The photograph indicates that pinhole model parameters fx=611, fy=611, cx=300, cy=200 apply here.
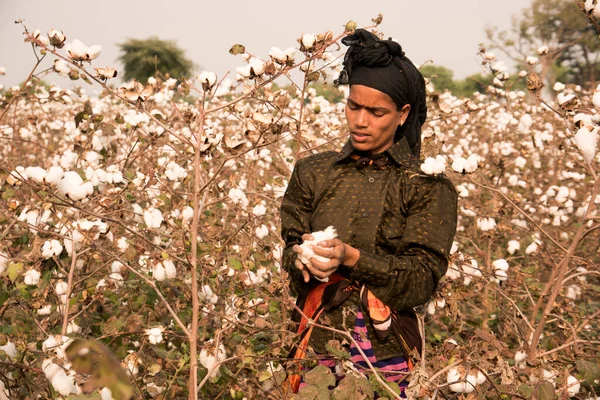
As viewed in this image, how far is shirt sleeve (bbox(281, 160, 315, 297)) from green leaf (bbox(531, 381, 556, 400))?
22.4 inches

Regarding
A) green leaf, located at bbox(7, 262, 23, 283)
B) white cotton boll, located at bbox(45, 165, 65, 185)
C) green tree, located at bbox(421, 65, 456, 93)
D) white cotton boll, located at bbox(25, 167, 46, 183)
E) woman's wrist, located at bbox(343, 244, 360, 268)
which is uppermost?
white cotton boll, located at bbox(25, 167, 46, 183)

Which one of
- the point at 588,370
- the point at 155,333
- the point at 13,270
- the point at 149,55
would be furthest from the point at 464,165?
the point at 149,55

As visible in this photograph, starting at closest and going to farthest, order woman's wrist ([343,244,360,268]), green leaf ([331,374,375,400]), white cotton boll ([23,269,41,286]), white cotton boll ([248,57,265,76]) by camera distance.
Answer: green leaf ([331,374,375,400]) → woman's wrist ([343,244,360,268]) → white cotton boll ([248,57,265,76]) → white cotton boll ([23,269,41,286])

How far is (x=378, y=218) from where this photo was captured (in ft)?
4.94

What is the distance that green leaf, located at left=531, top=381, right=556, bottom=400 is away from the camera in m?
1.28

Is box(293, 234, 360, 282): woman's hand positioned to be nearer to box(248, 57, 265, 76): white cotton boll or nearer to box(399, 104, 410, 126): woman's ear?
box(399, 104, 410, 126): woman's ear

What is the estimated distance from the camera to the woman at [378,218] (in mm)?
1464

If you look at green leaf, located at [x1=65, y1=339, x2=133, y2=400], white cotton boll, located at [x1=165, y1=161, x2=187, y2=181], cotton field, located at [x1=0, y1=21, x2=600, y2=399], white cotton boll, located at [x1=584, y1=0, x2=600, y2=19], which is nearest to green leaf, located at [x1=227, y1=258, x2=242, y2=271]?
cotton field, located at [x1=0, y1=21, x2=600, y2=399]

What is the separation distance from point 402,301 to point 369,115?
467mm

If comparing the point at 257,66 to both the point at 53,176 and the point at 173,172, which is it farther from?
the point at 173,172

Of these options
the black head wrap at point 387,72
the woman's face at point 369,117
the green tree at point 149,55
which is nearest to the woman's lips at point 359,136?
the woman's face at point 369,117

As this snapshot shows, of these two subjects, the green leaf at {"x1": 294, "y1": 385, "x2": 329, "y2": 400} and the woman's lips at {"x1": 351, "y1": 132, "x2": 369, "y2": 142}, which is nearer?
the green leaf at {"x1": 294, "y1": 385, "x2": 329, "y2": 400}

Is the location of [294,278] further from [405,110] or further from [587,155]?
[587,155]

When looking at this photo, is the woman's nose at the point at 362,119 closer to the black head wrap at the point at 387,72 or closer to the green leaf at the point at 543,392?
the black head wrap at the point at 387,72
